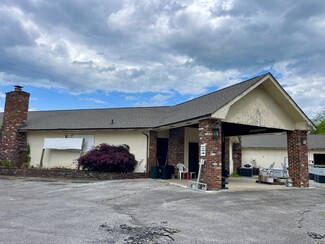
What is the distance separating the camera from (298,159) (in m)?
14.5

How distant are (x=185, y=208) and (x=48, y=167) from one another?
45.3 ft

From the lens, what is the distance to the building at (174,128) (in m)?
11.6

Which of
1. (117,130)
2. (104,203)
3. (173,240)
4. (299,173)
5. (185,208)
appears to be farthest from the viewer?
(117,130)

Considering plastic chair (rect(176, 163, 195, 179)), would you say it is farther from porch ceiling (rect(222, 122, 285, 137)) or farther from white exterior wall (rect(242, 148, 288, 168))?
white exterior wall (rect(242, 148, 288, 168))

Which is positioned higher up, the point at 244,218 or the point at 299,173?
the point at 299,173

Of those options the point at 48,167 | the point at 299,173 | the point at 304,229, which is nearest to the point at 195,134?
the point at 299,173

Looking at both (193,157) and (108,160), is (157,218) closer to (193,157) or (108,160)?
(108,160)

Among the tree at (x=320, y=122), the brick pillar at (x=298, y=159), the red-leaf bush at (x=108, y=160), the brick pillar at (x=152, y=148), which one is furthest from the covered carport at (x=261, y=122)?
the tree at (x=320, y=122)

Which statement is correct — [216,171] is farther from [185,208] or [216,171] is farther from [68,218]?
[68,218]

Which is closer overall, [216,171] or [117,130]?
[216,171]

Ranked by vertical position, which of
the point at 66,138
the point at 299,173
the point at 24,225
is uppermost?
the point at 66,138

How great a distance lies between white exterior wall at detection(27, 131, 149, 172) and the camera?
1692 centimetres

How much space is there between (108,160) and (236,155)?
14927 millimetres

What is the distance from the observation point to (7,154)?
62.0 feet
